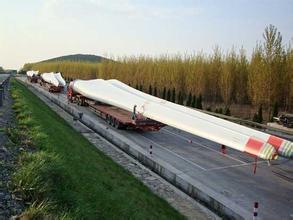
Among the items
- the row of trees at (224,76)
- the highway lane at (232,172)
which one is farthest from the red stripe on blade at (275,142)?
the row of trees at (224,76)

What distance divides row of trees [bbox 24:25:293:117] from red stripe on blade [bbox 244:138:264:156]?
18834mm

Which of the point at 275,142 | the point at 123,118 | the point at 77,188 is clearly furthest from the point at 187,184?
the point at 123,118

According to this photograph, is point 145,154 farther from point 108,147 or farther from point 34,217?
point 34,217

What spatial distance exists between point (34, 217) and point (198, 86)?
35.5 metres

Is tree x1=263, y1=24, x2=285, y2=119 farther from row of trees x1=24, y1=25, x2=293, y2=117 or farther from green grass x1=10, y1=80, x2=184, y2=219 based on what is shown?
green grass x1=10, y1=80, x2=184, y2=219

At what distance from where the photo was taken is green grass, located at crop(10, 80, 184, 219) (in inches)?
256

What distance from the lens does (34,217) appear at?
5.45 m

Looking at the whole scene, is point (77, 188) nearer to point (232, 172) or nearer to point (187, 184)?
point (187, 184)

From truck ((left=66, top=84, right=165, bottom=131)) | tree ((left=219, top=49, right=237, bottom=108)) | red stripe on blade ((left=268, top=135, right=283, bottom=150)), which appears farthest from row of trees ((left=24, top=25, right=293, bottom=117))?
red stripe on blade ((left=268, top=135, right=283, bottom=150))

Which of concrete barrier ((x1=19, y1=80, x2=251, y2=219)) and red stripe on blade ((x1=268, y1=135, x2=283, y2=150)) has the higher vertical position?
red stripe on blade ((x1=268, y1=135, x2=283, y2=150))

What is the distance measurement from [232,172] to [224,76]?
21.9m

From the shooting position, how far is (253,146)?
1177 cm

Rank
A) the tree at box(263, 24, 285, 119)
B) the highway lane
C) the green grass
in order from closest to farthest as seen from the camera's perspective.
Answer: the green grass
the highway lane
the tree at box(263, 24, 285, 119)

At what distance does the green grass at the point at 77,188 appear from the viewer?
6.49m
